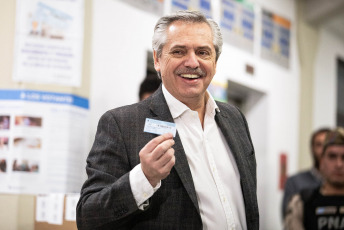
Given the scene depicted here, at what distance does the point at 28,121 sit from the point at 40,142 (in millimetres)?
144

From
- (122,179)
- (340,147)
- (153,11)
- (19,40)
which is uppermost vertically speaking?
(153,11)

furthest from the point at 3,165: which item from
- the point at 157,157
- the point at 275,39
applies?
the point at 275,39

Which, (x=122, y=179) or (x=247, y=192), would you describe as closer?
(x=122, y=179)

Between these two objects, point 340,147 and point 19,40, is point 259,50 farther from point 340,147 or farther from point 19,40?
point 19,40

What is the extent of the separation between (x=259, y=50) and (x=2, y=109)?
3.22 m

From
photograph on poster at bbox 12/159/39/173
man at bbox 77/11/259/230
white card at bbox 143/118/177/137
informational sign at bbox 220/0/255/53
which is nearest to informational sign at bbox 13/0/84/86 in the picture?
photograph on poster at bbox 12/159/39/173

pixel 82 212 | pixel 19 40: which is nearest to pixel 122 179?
pixel 82 212

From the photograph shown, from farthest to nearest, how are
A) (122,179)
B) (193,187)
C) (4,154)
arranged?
(4,154), (193,187), (122,179)

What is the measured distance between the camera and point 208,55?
1.84 meters

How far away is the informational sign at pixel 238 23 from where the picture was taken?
4.89 m

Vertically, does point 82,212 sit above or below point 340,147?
below

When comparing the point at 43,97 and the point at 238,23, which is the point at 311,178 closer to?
the point at 238,23

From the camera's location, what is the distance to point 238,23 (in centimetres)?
508

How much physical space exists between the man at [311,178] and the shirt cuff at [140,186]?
3.15 metres
